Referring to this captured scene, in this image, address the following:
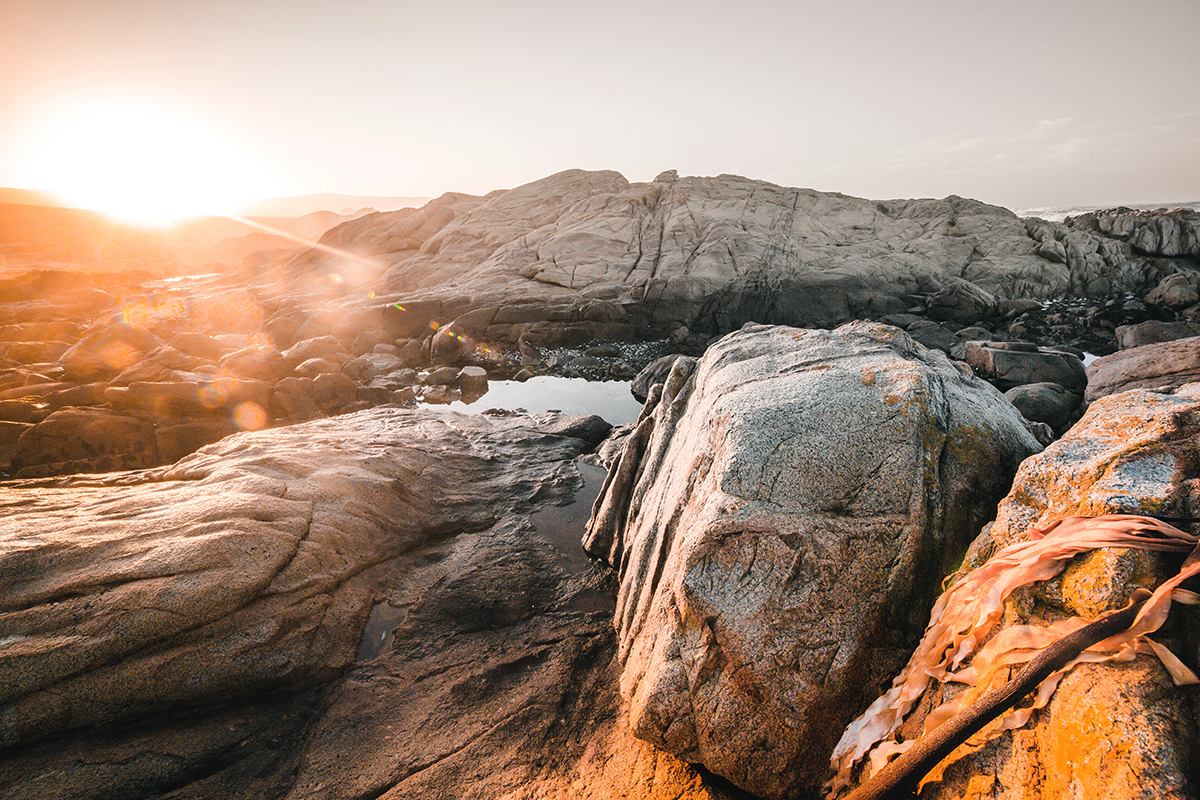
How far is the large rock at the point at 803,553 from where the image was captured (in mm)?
3840

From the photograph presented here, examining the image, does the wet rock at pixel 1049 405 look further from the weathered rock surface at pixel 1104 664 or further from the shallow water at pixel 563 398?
the weathered rock surface at pixel 1104 664

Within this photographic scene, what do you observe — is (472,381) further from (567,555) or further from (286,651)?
(286,651)

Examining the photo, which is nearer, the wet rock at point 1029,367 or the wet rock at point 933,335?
the wet rock at point 1029,367

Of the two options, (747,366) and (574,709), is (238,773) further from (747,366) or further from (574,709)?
(747,366)

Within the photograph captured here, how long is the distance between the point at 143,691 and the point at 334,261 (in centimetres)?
4819

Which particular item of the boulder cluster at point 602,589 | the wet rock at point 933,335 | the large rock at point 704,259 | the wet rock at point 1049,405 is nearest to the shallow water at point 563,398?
the boulder cluster at point 602,589

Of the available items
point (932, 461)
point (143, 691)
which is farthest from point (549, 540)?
point (932, 461)

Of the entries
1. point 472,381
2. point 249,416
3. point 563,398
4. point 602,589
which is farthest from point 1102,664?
point 472,381

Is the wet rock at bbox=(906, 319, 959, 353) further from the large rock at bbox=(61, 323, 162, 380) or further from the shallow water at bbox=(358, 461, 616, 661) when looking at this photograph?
the large rock at bbox=(61, 323, 162, 380)

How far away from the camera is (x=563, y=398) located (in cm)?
1962

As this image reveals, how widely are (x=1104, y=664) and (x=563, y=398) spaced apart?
A: 1775cm

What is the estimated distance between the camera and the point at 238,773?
4.55 m

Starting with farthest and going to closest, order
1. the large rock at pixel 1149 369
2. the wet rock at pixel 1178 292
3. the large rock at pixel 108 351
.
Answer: the wet rock at pixel 1178 292
the large rock at pixel 108 351
the large rock at pixel 1149 369

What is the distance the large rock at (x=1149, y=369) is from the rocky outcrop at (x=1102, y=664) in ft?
32.7
